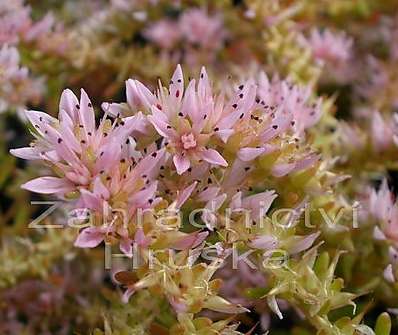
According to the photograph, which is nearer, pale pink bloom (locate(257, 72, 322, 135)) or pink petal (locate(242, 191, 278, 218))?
pink petal (locate(242, 191, 278, 218))

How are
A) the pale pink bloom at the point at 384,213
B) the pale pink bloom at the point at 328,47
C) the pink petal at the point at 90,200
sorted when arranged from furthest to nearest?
the pale pink bloom at the point at 328,47 < the pale pink bloom at the point at 384,213 < the pink petal at the point at 90,200

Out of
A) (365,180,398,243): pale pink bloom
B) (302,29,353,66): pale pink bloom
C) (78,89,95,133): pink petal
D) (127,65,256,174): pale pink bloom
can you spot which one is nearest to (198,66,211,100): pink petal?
(127,65,256,174): pale pink bloom

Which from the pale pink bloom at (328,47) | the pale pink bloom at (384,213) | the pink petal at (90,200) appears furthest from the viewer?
the pale pink bloom at (328,47)

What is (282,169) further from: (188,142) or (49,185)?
(49,185)

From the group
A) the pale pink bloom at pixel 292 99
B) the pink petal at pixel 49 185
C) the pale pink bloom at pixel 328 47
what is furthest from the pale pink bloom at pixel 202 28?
the pink petal at pixel 49 185

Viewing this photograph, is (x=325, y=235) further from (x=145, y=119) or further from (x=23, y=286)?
(x=23, y=286)

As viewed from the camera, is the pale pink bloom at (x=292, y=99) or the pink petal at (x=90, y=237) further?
the pale pink bloom at (x=292, y=99)

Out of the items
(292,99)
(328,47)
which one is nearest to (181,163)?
(292,99)

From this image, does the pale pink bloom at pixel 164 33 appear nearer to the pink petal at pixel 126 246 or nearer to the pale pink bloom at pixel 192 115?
the pale pink bloom at pixel 192 115

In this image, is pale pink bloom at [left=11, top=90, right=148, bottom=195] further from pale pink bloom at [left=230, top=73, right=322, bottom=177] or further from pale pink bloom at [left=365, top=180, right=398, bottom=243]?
pale pink bloom at [left=365, top=180, right=398, bottom=243]
